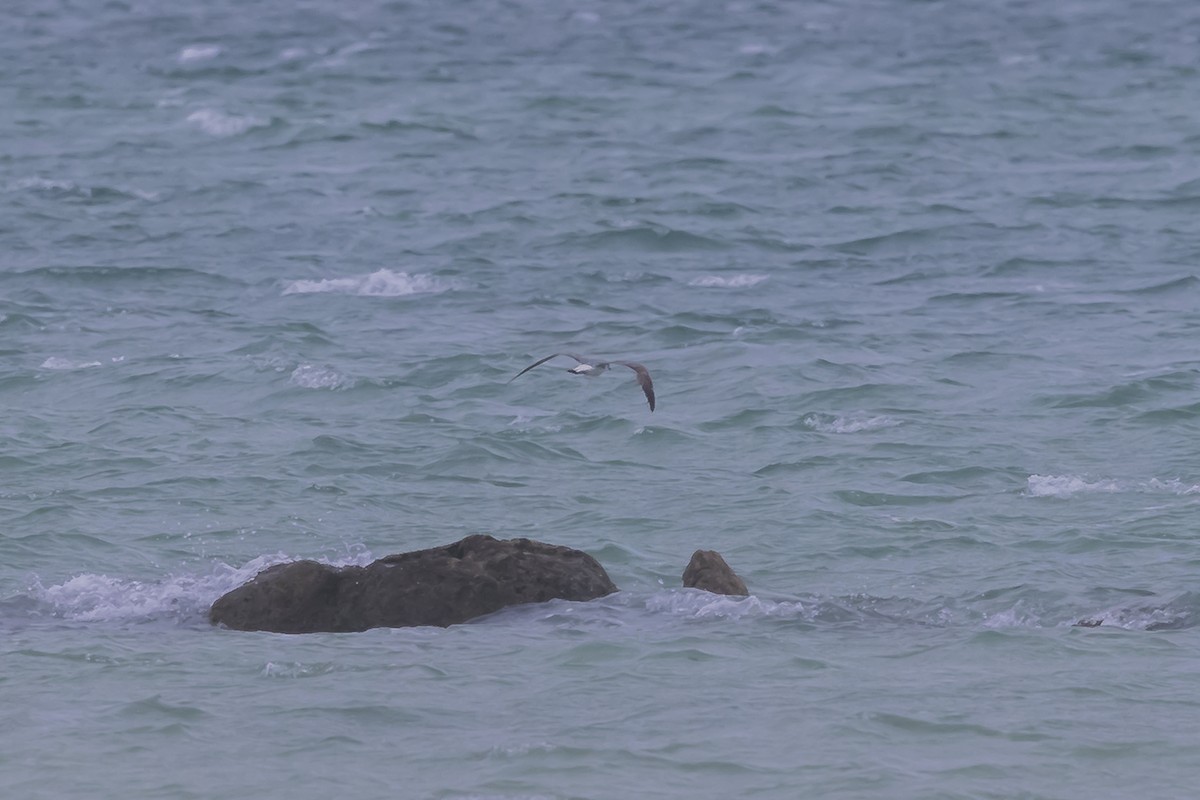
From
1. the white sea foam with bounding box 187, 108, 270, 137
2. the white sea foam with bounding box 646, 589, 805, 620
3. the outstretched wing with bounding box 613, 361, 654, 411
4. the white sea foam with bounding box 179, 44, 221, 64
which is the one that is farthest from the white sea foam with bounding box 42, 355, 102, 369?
the white sea foam with bounding box 179, 44, 221, 64

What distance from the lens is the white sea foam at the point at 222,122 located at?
38500 mm

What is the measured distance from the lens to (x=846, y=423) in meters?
20.6

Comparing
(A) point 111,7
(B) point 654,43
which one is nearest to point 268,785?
(B) point 654,43

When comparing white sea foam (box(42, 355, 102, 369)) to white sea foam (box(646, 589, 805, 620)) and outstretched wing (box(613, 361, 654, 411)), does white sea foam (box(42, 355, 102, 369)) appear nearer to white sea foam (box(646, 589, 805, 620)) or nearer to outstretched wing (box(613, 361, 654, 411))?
outstretched wing (box(613, 361, 654, 411))

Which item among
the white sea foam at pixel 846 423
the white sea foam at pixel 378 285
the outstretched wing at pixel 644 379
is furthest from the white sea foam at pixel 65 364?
the outstretched wing at pixel 644 379

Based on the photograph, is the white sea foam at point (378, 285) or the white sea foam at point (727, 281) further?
the white sea foam at point (727, 281)

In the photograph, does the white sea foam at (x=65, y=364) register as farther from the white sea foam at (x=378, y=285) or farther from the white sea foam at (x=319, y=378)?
the white sea foam at (x=378, y=285)

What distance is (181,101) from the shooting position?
4128 centimetres

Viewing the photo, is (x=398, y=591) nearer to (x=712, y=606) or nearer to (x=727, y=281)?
(x=712, y=606)

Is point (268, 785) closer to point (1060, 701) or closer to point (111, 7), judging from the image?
point (1060, 701)

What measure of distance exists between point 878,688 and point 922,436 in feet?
24.0

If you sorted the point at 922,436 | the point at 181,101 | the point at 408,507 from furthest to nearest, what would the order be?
1. the point at 181,101
2. the point at 922,436
3. the point at 408,507

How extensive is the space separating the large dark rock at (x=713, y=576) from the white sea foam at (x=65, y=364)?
33.7ft

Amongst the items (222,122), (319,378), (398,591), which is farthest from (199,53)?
(398,591)
